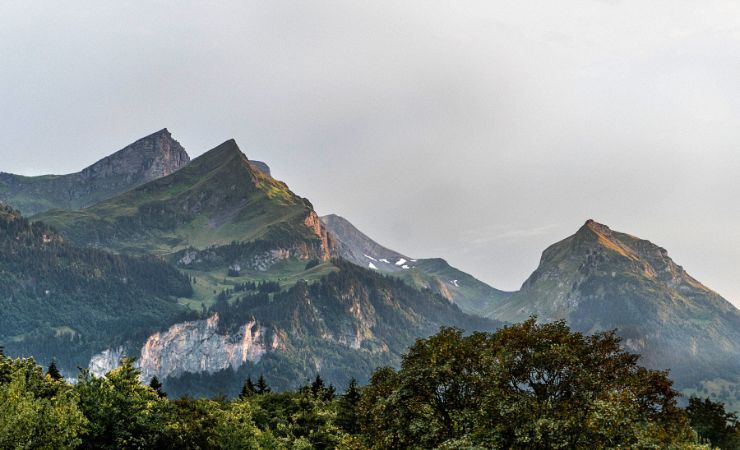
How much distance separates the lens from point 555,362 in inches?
2287

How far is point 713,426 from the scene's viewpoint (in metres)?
119

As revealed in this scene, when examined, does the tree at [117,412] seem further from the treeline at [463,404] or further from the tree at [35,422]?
the tree at [35,422]

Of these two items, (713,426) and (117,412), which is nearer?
(117,412)

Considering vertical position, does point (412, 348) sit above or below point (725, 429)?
above

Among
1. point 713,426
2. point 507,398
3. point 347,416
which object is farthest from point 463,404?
point 713,426

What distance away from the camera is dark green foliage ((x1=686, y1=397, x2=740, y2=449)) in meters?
112

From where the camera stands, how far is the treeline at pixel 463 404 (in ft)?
161

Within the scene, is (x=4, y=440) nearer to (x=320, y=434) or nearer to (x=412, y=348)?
(x=412, y=348)

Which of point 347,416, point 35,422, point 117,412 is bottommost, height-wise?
point 347,416

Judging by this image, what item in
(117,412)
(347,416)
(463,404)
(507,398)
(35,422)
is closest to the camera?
(507,398)

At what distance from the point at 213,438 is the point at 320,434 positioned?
16.5m

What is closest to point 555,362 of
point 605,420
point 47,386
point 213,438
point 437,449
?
point 605,420

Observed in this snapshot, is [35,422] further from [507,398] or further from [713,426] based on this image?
[713,426]

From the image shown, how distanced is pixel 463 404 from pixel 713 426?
86237 millimetres
